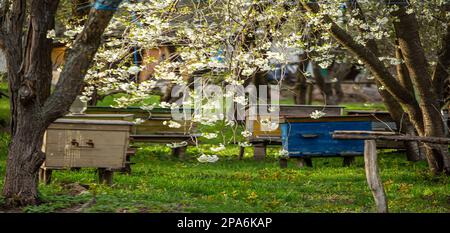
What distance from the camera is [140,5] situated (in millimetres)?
12766

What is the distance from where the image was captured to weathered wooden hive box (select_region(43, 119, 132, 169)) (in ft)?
43.7

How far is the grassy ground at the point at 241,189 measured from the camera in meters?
11.0

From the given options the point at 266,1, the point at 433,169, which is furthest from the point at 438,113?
the point at 266,1

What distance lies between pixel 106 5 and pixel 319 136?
978cm

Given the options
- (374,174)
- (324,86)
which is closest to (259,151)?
(374,174)

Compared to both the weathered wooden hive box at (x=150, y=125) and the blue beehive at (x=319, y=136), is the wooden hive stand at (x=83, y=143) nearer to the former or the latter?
the blue beehive at (x=319, y=136)

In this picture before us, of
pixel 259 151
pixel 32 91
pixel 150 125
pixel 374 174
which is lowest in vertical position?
pixel 259 151

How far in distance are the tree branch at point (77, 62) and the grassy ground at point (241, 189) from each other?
1.35 meters

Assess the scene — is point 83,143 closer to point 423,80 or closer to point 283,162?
point 283,162

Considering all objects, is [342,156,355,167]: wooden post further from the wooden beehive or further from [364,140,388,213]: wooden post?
[364,140,388,213]: wooden post

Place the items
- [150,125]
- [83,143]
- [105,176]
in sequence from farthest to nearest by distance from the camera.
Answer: [150,125] → [105,176] → [83,143]

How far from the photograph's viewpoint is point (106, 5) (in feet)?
31.4

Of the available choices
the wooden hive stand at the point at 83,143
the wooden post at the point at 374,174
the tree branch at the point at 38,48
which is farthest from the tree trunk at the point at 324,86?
the tree branch at the point at 38,48
